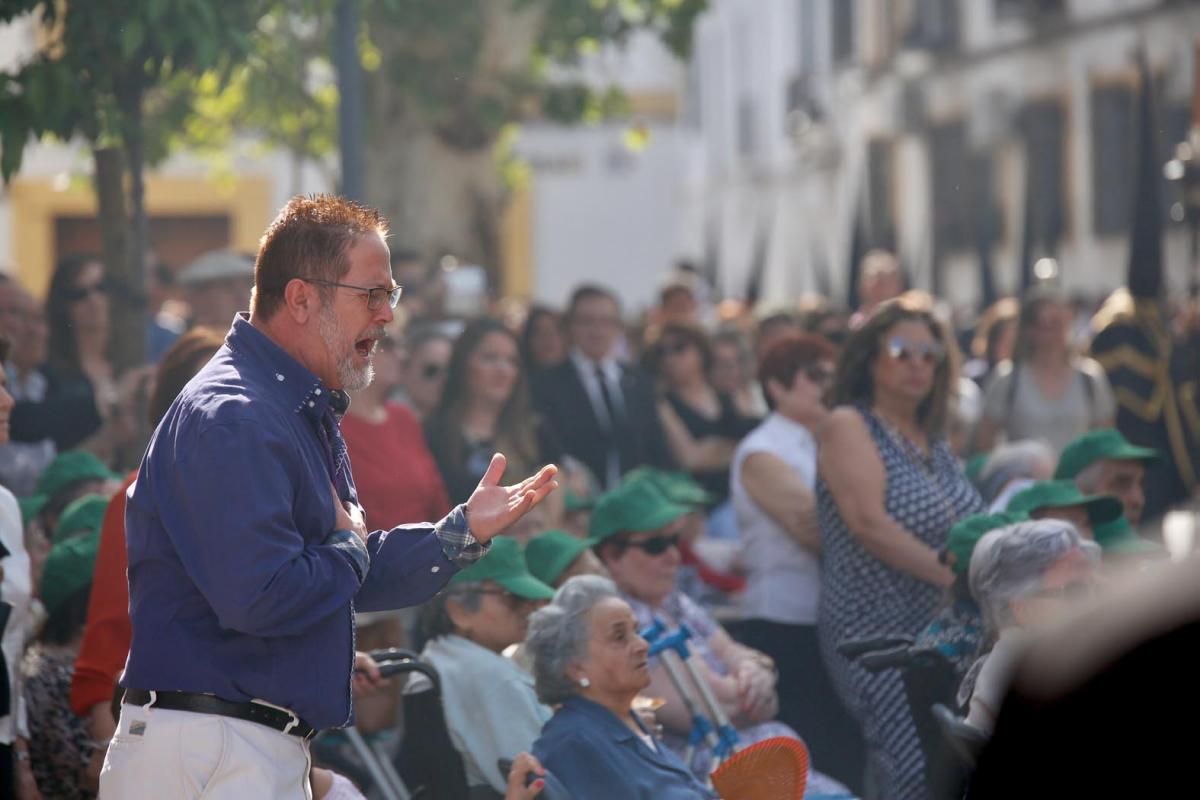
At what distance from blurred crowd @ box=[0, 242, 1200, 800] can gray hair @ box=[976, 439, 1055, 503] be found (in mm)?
16

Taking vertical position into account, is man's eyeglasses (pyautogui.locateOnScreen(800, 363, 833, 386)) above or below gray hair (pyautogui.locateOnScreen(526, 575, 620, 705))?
above

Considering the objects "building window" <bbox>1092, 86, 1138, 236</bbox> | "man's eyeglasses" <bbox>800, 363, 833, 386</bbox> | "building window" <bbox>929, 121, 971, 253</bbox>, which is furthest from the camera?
"building window" <bbox>929, 121, 971, 253</bbox>

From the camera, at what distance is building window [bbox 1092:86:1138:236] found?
2498 cm

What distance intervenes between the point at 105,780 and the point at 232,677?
0.35m

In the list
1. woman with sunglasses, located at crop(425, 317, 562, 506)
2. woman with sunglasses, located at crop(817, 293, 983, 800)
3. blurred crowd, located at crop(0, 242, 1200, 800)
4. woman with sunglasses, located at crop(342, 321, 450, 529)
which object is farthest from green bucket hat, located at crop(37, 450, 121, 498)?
woman with sunglasses, located at crop(817, 293, 983, 800)

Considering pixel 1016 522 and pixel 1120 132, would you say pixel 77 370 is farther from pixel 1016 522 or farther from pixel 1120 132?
pixel 1120 132

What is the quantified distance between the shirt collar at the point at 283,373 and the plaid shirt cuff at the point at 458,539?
31 centimetres

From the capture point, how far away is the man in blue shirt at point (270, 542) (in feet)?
11.8

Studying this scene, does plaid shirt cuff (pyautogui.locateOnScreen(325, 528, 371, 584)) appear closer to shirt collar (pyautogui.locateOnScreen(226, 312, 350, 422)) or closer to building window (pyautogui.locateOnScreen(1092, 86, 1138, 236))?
shirt collar (pyautogui.locateOnScreen(226, 312, 350, 422))

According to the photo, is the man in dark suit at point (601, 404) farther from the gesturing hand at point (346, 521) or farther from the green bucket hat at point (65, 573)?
the gesturing hand at point (346, 521)

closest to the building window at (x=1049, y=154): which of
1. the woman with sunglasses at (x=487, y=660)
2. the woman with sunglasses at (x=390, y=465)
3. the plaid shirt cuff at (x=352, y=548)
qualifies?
the woman with sunglasses at (x=390, y=465)

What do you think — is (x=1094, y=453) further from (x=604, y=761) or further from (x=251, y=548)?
(x=251, y=548)

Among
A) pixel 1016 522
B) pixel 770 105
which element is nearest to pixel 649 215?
pixel 1016 522

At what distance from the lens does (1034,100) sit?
88.5ft
